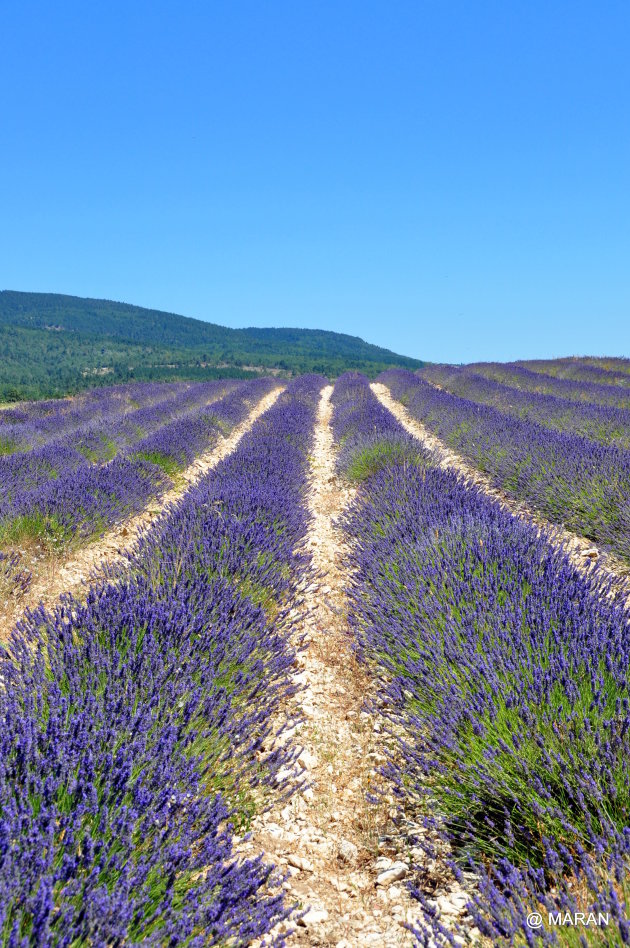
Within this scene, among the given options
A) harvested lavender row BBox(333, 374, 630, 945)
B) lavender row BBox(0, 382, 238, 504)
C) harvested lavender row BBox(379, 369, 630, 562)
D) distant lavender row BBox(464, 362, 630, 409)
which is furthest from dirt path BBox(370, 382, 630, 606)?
lavender row BBox(0, 382, 238, 504)

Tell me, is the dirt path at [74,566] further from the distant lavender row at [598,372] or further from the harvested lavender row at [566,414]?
the distant lavender row at [598,372]

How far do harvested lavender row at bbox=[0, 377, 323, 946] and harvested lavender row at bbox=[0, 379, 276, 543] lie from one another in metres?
1.70

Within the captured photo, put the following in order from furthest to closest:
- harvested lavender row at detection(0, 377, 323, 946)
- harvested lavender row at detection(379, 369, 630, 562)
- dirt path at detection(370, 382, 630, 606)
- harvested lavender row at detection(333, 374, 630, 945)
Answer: harvested lavender row at detection(379, 369, 630, 562) → dirt path at detection(370, 382, 630, 606) → harvested lavender row at detection(333, 374, 630, 945) → harvested lavender row at detection(0, 377, 323, 946)

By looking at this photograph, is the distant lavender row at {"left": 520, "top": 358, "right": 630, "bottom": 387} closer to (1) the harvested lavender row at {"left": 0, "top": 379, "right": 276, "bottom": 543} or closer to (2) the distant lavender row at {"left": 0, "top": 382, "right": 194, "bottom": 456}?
(1) the harvested lavender row at {"left": 0, "top": 379, "right": 276, "bottom": 543}

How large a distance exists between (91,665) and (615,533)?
3958 mm

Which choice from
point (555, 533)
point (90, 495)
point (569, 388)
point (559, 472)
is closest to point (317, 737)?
point (555, 533)

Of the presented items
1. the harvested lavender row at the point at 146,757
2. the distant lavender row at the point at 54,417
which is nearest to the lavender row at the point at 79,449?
the distant lavender row at the point at 54,417

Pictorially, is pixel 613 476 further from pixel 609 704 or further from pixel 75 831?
pixel 75 831

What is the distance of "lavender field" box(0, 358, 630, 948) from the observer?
1.11 metres

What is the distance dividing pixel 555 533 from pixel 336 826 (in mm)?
3429

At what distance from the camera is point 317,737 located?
2174mm

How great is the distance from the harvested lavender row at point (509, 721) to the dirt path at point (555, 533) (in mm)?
A: 442

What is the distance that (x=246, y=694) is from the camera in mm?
2094

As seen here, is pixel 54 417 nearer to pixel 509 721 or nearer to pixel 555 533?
pixel 555 533
